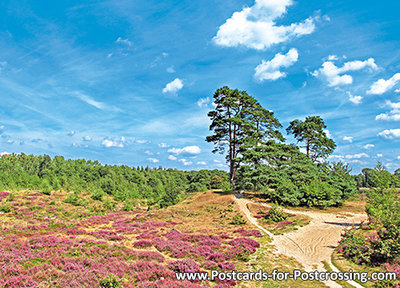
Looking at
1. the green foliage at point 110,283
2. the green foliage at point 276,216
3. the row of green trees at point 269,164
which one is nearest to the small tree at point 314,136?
the row of green trees at point 269,164

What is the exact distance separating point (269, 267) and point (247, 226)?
10.5 metres

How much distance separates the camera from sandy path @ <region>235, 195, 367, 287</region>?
45.0 ft

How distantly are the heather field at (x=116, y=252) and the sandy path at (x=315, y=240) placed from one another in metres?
2.21

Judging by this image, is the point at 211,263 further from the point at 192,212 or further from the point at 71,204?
the point at 71,204

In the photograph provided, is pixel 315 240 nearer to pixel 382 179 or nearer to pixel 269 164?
pixel 382 179

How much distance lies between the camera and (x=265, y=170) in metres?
33.7

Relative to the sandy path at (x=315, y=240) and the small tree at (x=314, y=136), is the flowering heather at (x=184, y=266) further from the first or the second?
the small tree at (x=314, y=136)

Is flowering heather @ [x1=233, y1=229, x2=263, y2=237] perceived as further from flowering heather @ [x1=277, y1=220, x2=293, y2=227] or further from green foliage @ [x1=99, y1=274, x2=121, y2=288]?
green foliage @ [x1=99, y1=274, x2=121, y2=288]

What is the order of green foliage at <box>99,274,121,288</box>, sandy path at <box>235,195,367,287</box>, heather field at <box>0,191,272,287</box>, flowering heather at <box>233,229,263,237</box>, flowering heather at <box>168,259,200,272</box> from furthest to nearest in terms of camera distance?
flowering heather at <box>233,229,263,237</box> → sandy path at <box>235,195,367,287</box> → flowering heather at <box>168,259,200,272</box> → heather field at <box>0,191,272,287</box> → green foliage at <box>99,274,121,288</box>

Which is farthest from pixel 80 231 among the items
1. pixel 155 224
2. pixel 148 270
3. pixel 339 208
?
pixel 339 208

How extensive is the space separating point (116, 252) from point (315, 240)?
564 inches

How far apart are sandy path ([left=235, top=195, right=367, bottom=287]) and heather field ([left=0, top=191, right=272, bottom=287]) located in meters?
2.21

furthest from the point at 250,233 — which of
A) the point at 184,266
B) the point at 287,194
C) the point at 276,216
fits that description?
A: the point at 287,194

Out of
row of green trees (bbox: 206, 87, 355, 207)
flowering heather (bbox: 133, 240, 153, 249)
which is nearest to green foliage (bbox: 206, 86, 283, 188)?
row of green trees (bbox: 206, 87, 355, 207)
